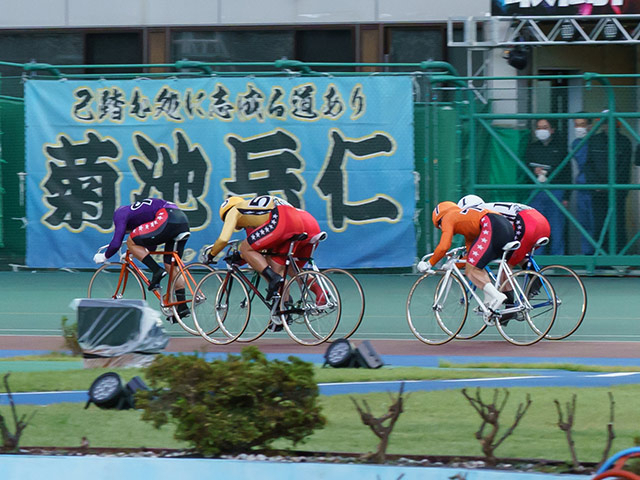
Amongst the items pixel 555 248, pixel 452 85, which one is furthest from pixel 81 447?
pixel 452 85

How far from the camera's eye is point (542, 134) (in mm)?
18094

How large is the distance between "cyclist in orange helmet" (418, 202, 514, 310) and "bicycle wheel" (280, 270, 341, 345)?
956mm

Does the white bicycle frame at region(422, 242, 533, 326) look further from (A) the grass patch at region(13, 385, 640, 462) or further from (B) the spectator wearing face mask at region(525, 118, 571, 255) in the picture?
(B) the spectator wearing face mask at region(525, 118, 571, 255)

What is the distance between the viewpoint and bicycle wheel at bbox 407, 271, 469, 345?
1235cm

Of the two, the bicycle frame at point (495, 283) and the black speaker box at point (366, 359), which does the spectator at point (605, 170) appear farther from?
the black speaker box at point (366, 359)

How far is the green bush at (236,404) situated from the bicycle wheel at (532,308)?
5776 millimetres

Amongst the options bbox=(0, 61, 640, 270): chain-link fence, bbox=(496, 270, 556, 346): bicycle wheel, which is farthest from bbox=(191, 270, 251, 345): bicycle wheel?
bbox=(0, 61, 640, 270): chain-link fence

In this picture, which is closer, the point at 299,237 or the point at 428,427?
the point at 428,427

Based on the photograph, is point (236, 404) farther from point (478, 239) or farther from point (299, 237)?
point (478, 239)

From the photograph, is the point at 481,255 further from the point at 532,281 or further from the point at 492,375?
the point at 492,375

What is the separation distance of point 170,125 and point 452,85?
485cm

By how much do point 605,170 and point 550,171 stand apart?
0.79 meters

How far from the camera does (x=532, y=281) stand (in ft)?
Answer: 40.3

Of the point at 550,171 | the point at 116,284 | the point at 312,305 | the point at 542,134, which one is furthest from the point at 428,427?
the point at 542,134
